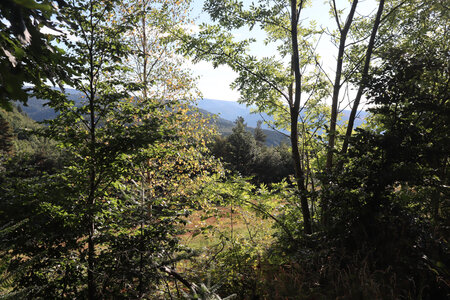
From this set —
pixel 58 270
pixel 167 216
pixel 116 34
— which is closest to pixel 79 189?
pixel 58 270

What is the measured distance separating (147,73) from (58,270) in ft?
23.7

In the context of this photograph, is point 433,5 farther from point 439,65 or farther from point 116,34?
point 116,34

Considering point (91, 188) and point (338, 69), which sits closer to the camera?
point (91, 188)

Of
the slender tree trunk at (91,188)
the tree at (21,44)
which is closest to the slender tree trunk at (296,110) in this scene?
the slender tree trunk at (91,188)

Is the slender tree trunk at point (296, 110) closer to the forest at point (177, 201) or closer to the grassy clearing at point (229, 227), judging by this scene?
the forest at point (177, 201)

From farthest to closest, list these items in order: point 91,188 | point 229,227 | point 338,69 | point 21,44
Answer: point 229,227
point 338,69
point 91,188
point 21,44

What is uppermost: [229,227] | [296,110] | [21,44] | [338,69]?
[338,69]

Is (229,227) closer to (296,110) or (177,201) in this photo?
(177,201)

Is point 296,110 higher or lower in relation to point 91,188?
higher

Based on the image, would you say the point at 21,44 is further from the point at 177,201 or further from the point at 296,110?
the point at 296,110

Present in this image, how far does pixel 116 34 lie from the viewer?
3562mm

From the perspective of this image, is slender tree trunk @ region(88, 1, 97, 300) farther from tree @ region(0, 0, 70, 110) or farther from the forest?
tree @ region(0, 0, 70, 110)

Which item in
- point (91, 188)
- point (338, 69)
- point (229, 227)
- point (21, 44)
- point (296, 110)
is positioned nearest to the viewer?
point (21, 44)

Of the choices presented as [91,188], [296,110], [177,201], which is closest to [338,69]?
[296,110]
